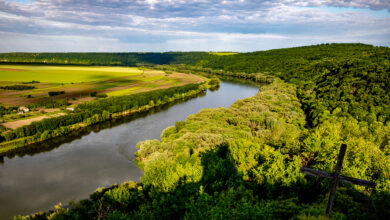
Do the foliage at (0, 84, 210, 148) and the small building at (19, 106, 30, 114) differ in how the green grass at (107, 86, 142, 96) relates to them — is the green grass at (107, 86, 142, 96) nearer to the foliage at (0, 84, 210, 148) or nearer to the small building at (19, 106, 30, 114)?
the foliage at (0, 84, 210, 148)

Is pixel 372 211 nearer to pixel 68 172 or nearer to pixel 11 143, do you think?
pixel 68 172

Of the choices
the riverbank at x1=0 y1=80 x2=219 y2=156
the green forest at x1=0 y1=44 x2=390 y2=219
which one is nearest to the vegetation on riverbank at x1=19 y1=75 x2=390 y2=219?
the green forest at x1=0 y1=44 x2=390 y2=219

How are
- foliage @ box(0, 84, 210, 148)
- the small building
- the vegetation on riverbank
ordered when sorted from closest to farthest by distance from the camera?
the vegetation on riverbank < foliage @ box(0, 84, 210, 148) < the small building

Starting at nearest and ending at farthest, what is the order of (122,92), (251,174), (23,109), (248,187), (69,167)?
(248,187), (251,174), (69,167), (23,109), (122,92)

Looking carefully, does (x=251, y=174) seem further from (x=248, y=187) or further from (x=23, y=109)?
(x=23, y=109)

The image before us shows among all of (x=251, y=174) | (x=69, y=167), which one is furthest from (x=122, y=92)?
(x=251, y=174)

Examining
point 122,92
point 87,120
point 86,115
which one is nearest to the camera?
point 87,120

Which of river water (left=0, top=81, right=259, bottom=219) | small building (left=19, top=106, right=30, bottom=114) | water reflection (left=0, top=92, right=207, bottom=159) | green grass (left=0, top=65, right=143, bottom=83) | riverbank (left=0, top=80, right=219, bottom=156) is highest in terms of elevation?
green grass (left=0, top=65, right=143, bottom=83)

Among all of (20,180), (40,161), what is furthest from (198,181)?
(40,161)

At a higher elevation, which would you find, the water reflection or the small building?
the small building
